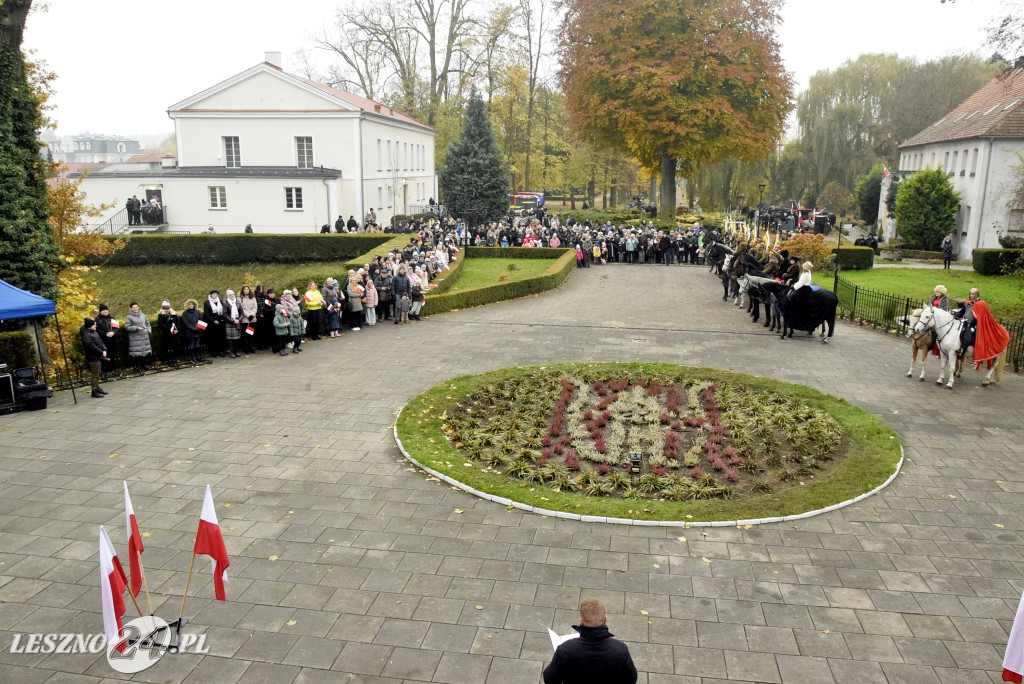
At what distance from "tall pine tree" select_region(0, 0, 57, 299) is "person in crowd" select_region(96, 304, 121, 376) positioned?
7.95 ft

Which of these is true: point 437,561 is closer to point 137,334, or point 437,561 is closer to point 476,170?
point 137,334

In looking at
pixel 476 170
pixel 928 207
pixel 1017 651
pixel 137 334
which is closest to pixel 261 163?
pixel 476 170

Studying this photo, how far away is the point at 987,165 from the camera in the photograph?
35.8 metres

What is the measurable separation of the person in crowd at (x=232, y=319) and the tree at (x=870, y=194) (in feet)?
161

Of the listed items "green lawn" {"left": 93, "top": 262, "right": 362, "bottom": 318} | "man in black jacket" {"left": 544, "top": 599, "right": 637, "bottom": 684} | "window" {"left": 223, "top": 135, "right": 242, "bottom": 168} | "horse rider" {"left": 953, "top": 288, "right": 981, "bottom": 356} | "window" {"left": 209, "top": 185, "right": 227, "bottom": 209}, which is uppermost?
"window" {"left": 223, "top": 135, "right": 242, "bottom": 168}

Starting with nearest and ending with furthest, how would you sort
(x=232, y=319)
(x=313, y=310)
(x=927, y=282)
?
(x=232, y=319)
(x=313, y=310)
(x=927, y=282)

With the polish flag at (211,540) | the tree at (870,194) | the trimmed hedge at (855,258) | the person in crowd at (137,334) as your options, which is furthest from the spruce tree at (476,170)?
the polish flag at (211,540)

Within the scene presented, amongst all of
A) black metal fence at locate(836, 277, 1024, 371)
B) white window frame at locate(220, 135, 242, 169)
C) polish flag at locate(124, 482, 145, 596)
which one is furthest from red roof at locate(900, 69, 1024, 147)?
white window frame at locate(220, 135, 242, 169)

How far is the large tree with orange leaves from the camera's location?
3875 cm

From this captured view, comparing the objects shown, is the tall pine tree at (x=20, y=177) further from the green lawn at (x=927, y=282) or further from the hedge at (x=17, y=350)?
the green lawn at (x=927, y=282)

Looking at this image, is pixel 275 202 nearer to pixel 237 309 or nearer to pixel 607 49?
pixel 607 49

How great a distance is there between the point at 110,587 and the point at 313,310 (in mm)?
13489

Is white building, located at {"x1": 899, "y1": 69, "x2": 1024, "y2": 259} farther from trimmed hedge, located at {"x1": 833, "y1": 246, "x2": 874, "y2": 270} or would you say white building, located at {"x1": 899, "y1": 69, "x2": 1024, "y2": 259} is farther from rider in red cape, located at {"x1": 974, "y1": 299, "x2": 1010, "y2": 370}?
rider in red cape, located at {"x1": 974, "y1": 299, "x2": 1010, "y2": 370}

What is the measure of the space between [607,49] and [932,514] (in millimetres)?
35771
